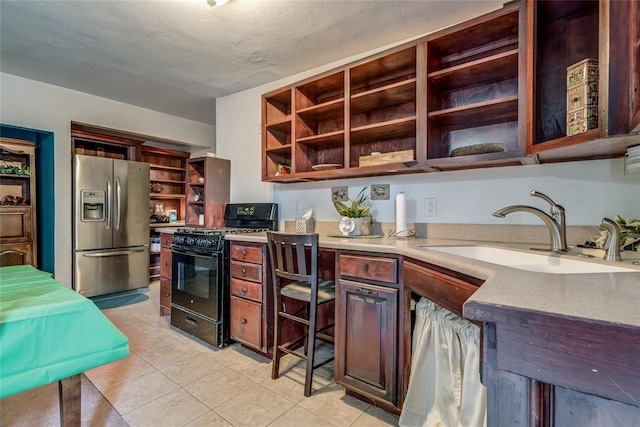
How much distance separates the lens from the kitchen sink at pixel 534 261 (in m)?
1.08

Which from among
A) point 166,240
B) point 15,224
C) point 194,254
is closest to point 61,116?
point 15,224

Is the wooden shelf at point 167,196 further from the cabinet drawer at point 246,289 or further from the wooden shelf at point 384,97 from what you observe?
the wooden shelf at point 384,97

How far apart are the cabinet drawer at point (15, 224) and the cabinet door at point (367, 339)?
11.1 ft

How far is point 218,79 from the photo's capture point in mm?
3047

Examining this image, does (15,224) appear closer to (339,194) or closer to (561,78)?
(339,194)

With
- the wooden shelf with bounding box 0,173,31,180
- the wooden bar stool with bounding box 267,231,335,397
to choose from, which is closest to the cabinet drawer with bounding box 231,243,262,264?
the wooden bar stool with bounding box 267,231,335,397

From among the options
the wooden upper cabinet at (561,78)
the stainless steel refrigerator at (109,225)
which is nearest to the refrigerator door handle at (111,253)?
the stainless steel refrigerator at (109,225)

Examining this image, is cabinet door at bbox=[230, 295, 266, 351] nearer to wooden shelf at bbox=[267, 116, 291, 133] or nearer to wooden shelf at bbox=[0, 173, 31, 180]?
wooden shelf at bbox=[267, 116, 291, 133]

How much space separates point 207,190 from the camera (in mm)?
3213

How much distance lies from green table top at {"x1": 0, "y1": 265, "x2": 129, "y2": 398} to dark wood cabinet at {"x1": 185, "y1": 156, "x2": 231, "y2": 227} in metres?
2.10

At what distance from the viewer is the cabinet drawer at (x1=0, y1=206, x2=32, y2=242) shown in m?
3.00

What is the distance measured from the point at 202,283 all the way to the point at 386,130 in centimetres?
185

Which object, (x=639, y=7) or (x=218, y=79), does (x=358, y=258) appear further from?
(x=218, y=79)

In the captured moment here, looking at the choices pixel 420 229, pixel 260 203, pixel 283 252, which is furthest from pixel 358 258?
pixel 260 203
